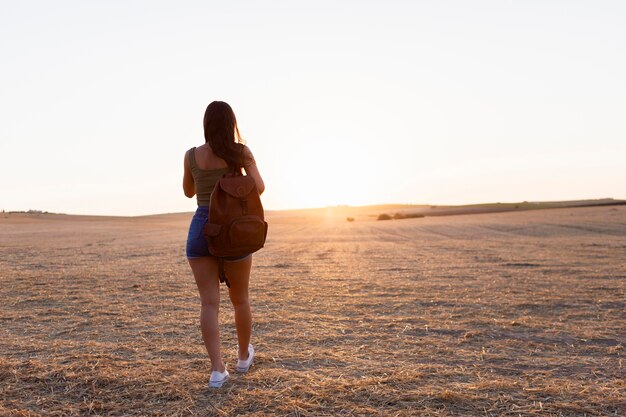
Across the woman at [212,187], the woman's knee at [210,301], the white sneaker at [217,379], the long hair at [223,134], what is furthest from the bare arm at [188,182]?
the white sneaker at [217,379]

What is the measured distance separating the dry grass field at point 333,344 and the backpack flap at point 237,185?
5.24 ft

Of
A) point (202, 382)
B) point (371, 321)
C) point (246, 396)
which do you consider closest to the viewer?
point (246, 396)

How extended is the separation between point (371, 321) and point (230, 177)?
3.56 m

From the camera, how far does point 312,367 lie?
5484mm

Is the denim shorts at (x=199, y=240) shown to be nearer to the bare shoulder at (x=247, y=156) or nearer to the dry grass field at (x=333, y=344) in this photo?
the bare shoulder at (x=247, y=156)

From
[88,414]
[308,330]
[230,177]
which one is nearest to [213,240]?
[230,177]

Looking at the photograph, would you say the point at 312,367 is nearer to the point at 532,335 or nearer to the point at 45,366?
the point at 45,366

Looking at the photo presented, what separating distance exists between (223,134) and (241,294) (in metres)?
1.41

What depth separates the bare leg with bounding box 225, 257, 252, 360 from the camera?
16.6 feet

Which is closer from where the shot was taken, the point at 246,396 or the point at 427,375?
the point at 246,396

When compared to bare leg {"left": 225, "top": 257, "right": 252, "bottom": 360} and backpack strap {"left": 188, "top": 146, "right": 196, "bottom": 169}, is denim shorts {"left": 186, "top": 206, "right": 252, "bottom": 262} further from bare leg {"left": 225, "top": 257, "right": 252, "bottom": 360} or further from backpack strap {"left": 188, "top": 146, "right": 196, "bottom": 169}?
backpack strap {"left": 188, "top": 146, "right": 196, "bottom": 169}

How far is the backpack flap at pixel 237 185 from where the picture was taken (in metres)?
4.83

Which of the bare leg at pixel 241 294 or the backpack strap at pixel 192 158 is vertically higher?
the backpack strap at pixel 192 158

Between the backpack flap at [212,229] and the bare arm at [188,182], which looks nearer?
the backpack flap at [212,229]
